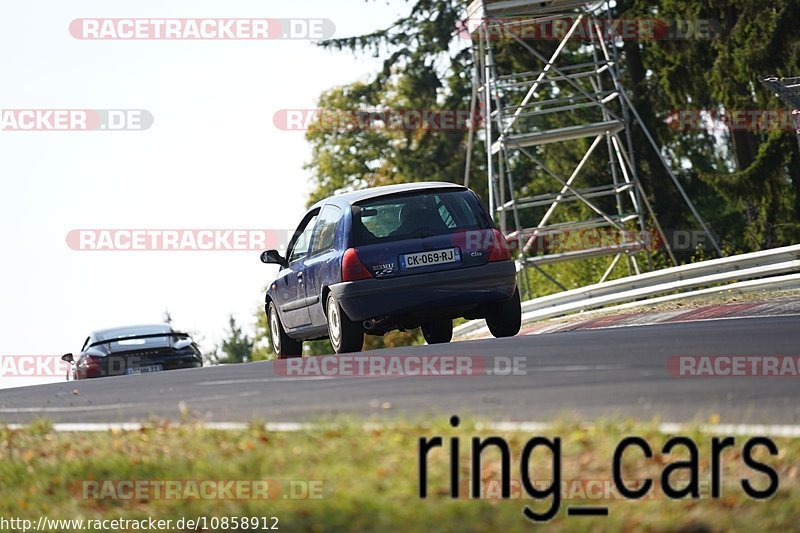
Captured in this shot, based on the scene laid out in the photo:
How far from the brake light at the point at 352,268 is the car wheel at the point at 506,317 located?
6.14 ft

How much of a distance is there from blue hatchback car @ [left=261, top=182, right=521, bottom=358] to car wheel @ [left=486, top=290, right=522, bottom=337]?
0.06ft

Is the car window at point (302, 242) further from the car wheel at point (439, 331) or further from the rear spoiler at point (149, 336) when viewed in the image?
the rear spoiler at point (149, 336)

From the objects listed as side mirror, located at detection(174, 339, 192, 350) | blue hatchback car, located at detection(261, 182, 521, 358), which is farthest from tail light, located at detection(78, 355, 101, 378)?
blue hatchback car, located at detection(261, 182, 521, 358)

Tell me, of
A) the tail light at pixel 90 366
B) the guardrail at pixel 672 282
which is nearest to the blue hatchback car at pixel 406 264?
the guardrail at pixel 672 282

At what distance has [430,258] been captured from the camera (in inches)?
619

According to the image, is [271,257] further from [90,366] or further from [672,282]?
[672,282]

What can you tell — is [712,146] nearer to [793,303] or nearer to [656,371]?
[793,303]

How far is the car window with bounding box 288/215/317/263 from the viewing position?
17.7m

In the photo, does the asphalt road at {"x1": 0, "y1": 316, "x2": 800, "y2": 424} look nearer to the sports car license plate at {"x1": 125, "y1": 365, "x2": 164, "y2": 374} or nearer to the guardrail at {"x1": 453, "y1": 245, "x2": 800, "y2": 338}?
the guardrail at {"x1": 453, "y1": 245, "x2": 800, "y2": 338}

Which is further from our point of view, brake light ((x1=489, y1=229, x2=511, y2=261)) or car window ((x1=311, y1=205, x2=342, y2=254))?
car window ((x1=311, y1=205, x2=342, y2=254))

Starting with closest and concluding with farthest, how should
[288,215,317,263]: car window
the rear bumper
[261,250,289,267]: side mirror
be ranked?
the rear bumper → [288,215,317,263]: car window → [261,250,289,267]: side mirror

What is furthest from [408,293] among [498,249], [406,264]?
[498,249]

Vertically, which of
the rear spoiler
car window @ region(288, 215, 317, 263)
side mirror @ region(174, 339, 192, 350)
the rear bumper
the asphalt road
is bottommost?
the asphalt road

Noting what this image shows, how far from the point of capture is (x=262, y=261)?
1811 cm
